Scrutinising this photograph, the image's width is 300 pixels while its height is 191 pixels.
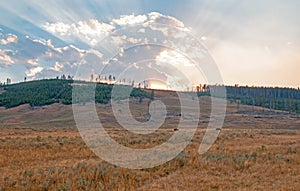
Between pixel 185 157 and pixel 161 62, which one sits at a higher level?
pixel 161 62

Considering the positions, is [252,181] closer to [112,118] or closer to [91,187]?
[91,187]

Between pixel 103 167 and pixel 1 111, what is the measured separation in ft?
448

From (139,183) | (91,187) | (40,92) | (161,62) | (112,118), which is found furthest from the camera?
(40,92)

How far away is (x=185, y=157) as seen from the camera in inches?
631

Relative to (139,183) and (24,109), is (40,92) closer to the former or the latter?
(24,109)

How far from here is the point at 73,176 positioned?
37.9 feet

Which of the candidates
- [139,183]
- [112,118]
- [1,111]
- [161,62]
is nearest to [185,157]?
[139,183]

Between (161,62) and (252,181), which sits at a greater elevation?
(161,62)

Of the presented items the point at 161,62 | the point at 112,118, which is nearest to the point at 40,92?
the point at 112,118

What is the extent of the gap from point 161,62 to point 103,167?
13.8 m

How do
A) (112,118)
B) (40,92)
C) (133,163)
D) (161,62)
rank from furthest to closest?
1. (40,92)
2. (112,118)
3. (161,62)
4. (133,163)

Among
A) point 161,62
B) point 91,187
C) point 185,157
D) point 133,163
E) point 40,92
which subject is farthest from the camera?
point 40,92

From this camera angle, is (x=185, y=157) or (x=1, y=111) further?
(x=1, y=111)

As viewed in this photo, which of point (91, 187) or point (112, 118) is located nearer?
point (91, 187)
